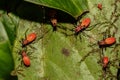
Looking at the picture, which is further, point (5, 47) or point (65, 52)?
point (65, 52)

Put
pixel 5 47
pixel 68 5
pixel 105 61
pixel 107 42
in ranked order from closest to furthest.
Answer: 1. pixel 5 47
2. pixel 68 5
3. pixel 105 61
4. pixel 107 42

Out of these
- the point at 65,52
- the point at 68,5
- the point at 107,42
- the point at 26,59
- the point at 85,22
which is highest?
the point at 68,5

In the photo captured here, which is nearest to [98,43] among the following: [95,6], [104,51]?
[104,51]

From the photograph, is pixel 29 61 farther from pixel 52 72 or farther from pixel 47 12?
pixel 47 12

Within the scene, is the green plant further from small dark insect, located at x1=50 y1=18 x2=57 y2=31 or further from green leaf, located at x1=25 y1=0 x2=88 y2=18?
green leaf, located at x1=25 y1=0 x2=88 y2=18

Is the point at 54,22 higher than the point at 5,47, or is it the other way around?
the point at 5,47

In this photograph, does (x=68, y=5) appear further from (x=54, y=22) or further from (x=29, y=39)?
(x=29, y=39)

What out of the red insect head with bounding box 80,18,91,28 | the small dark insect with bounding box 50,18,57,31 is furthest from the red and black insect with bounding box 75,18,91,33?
the small dark insect with bounding box 50,18,57,31

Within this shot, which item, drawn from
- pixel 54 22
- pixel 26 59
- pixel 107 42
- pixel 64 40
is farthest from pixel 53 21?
pixel 107 42
